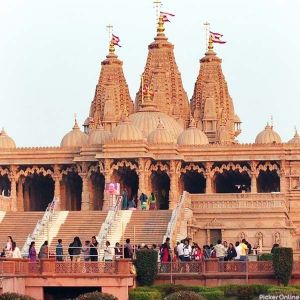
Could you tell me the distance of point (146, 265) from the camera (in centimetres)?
4316

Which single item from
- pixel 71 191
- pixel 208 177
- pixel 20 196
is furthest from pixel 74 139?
pixel 208 177

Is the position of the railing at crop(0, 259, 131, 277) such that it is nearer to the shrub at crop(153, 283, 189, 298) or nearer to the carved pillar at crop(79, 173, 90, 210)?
the shrub at crop(153, 283, 189, 298)

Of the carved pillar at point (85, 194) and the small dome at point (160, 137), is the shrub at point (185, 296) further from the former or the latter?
the small dome at point (160, 137)

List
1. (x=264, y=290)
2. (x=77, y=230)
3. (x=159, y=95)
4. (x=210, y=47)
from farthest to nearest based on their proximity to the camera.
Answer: (x=210, y=47)
(x=159, y=95)
(x=77, y=230)
(x=264, y=290)

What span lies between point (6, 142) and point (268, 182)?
1219 cm

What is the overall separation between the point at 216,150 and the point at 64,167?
687 centimetres

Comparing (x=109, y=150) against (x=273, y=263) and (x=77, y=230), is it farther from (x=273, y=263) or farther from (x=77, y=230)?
(x=273, y=263)

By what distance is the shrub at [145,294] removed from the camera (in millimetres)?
40969

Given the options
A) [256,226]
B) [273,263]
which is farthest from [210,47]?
[273,263]

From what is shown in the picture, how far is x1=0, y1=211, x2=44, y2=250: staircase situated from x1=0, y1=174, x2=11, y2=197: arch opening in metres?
9.97

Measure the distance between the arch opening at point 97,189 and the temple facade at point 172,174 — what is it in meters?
0.04

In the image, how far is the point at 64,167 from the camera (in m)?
71.2

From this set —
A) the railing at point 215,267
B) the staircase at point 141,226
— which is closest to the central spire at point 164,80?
the staircase at point 141,226

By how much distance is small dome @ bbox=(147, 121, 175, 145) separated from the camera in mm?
69875
